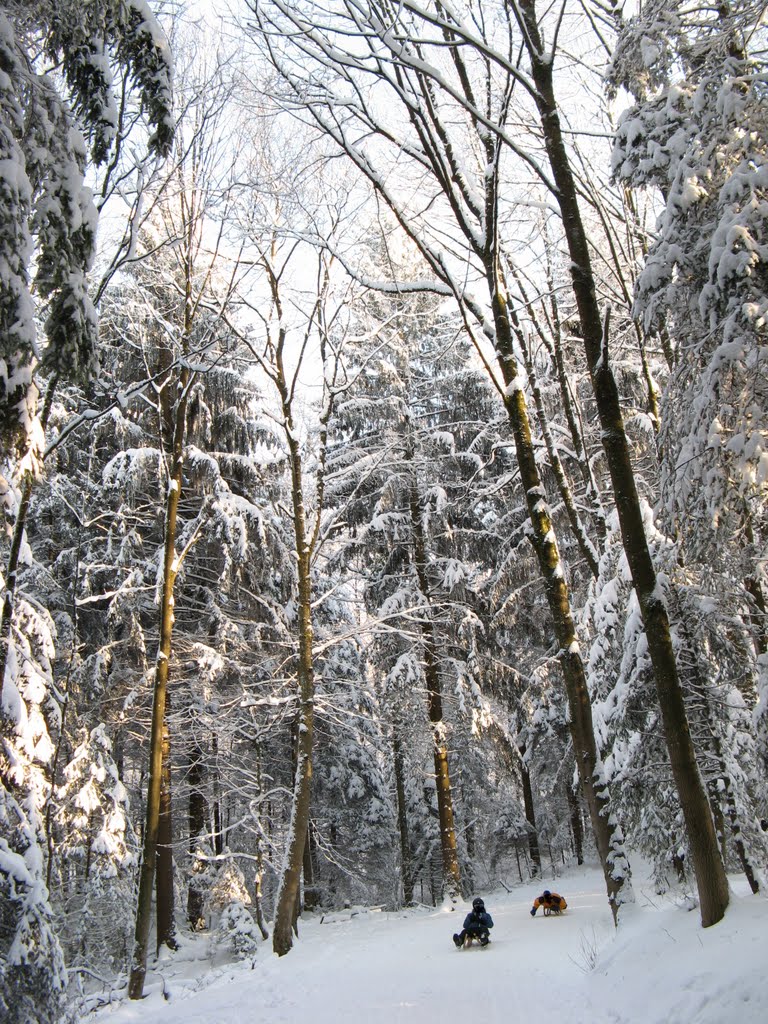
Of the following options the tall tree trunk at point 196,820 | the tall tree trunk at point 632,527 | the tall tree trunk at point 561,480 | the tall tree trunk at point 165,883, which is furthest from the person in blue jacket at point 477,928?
the tall tree trunk at point 196,820

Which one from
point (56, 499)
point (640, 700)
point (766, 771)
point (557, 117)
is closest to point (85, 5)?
point (557, 117)

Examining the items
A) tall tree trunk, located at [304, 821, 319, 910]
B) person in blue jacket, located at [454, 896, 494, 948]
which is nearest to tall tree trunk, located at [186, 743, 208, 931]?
tall tree trunk, located at [304, 821, 319, 910]

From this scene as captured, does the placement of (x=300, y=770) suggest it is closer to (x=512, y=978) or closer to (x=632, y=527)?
(x=512, y=978)

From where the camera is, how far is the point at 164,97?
508cm

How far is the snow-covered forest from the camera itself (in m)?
4.98

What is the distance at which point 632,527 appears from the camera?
20.3 ft

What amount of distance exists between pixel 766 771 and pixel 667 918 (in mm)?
1872

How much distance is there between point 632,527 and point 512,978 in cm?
486

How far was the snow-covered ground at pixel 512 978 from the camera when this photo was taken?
14.9 ft

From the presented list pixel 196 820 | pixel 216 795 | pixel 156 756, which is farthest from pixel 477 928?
pixel 196 820

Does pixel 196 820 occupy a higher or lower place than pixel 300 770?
lower

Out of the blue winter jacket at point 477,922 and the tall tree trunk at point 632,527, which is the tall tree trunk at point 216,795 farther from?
the tall tree trunk at point 632,527

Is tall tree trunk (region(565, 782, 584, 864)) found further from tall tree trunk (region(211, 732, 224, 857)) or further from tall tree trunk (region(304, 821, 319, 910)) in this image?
tall tree trunk (region(211, 732, 224, 857))

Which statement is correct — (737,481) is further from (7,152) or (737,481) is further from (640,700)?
(7,152)
